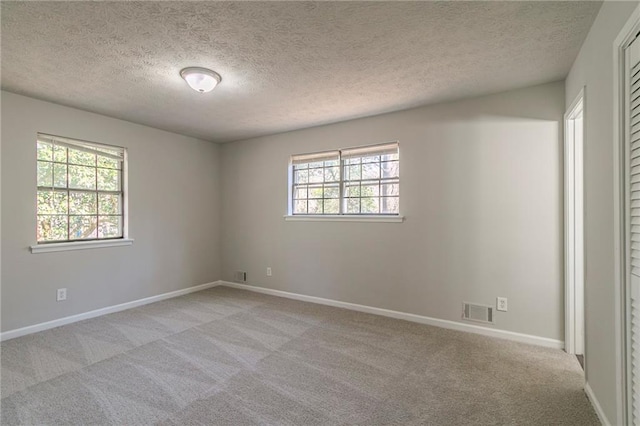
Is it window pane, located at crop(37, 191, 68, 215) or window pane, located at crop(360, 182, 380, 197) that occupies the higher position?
window pane, located at crop(360, 182, 380, 197)

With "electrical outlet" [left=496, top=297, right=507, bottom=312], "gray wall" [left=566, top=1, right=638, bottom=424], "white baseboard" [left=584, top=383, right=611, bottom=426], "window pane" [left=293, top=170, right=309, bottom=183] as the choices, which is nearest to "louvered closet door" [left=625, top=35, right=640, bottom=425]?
"gray wall" [left=566, top=1, right=638, bottom=424]

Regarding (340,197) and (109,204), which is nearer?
(109,204)

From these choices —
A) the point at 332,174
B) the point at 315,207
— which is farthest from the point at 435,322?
the point at 332,174

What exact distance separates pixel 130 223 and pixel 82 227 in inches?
20.0

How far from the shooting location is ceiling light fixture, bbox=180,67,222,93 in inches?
97.1

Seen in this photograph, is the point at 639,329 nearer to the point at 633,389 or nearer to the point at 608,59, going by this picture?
the point at 633,389

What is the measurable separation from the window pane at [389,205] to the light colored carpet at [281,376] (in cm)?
131

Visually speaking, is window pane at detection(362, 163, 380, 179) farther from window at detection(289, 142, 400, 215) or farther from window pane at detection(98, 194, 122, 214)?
window pane at detection(98, 194, 122, 214)

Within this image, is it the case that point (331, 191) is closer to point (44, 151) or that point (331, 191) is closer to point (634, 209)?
point (634, 209)

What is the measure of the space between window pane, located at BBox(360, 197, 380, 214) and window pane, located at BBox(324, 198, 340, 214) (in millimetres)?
382

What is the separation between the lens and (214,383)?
2.23m

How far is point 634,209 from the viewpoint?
1.44m

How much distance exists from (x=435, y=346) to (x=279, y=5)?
299 cm

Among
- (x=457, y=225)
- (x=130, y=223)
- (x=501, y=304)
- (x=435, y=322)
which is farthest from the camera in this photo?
(x=130, y=223)
